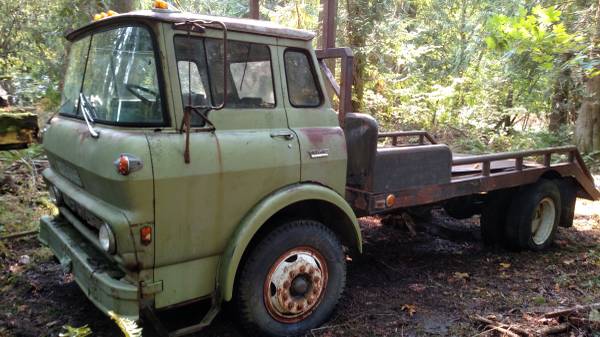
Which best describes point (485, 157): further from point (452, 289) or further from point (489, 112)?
point (489, 112)

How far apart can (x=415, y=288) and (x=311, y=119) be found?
2076mm

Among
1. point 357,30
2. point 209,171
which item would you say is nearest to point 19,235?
point 209,171

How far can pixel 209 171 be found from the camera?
303 cm

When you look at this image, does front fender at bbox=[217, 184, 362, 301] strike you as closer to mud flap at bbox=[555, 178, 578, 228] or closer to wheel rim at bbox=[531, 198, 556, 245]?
wheel rim at bbox=[531, 198, 556, 245]

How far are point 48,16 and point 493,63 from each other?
1241cm

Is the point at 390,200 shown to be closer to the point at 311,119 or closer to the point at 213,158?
the point at 311,119

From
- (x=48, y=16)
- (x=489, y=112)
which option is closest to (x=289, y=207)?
(x=48, y=16)

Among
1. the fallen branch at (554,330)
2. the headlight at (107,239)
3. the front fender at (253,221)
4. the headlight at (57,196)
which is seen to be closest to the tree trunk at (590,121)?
the fallen branch at (554,330)

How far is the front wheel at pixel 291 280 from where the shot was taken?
3.33 meters

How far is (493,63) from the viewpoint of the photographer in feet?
48.8

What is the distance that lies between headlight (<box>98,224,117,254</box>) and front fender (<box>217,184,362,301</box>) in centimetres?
72

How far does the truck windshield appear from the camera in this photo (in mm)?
2980

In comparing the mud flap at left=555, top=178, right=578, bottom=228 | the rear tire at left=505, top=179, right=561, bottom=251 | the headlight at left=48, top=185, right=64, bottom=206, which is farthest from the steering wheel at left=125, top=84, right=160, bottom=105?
the mud flap at left=555, top=178, right=578, bottom=228

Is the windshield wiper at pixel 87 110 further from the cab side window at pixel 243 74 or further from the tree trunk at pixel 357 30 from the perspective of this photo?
the tree trunk at pixel 357 30
